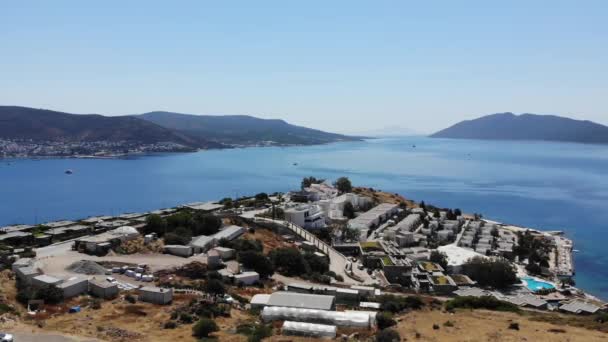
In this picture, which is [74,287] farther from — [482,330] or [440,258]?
[440,258]

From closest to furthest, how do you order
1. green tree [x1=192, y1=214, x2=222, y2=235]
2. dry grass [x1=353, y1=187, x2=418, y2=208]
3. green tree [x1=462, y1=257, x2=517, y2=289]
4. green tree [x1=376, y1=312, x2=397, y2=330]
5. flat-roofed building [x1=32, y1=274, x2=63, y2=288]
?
green tree [x1=376, y1=312, x2=397, y2=330], flat-roofed building [x1=32, y1=274, x2=63, y2=288], green tree [x1=462, y1=257, x2=517, y2=289], green tree [x1=192, y1=214, x2=222, y2=235], dry grass [x1=353, y1=187, x2=418, y2=208]

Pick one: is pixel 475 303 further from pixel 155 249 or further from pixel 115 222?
pixel 115 222

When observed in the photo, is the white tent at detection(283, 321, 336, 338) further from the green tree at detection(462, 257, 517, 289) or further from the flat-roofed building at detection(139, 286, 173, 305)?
the green tree at detection(462, 257, 517, 289)

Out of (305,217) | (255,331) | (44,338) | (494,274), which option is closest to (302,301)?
(255,331)

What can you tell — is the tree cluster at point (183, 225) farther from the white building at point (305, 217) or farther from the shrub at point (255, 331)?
the shrub at point (255, 331)

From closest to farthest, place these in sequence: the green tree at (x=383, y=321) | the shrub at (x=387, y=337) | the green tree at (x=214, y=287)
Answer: the shrub at (x=387, y=337), the green tree at (x=383, y=321), the green tree at (x=214, y=287)

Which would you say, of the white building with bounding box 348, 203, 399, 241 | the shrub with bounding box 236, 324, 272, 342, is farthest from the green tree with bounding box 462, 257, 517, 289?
the shrub with bounding box 236, 324, 272, 342

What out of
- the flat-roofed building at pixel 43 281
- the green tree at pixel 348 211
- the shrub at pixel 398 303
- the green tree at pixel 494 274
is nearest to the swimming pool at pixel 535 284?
the green tree at pixel 494 274
